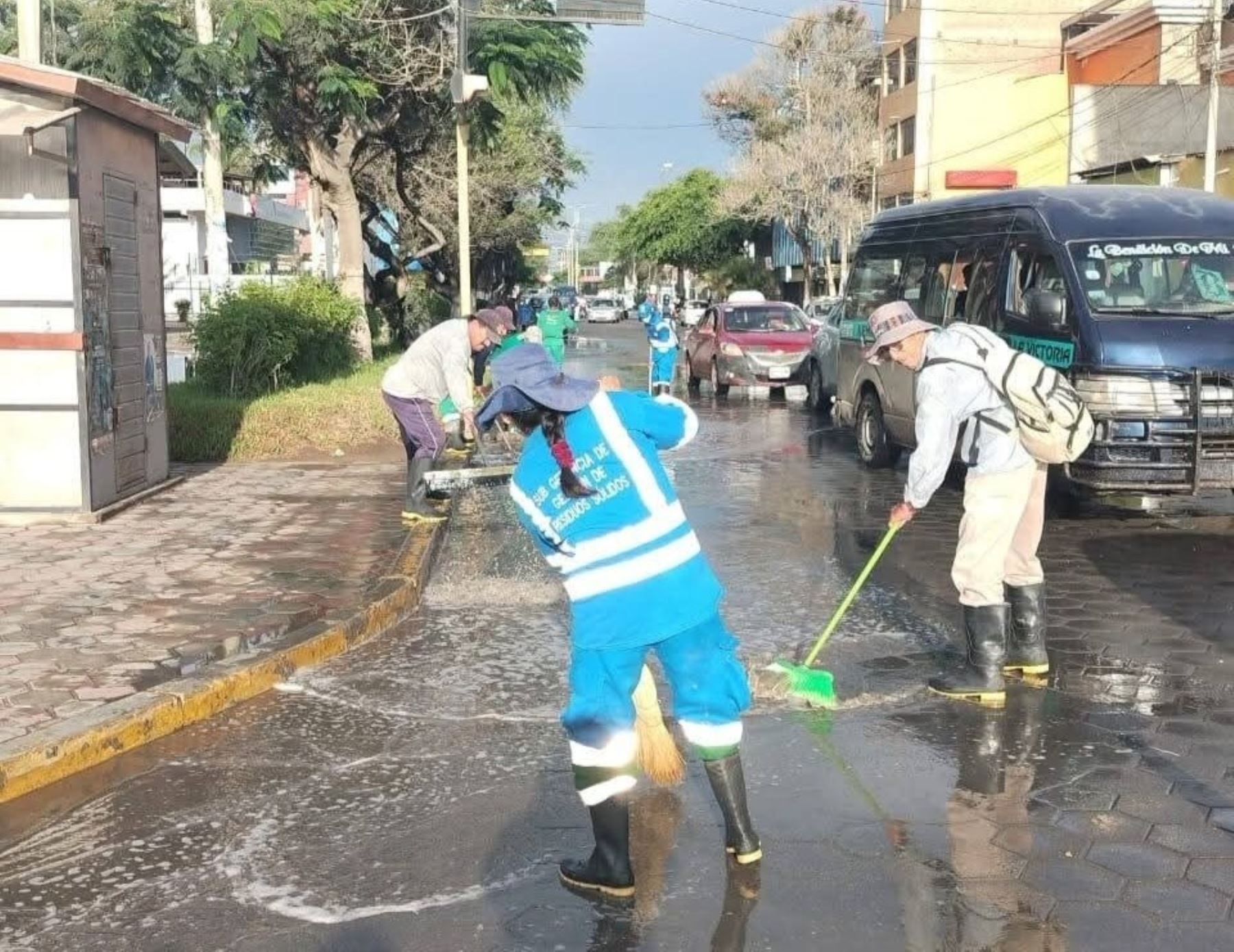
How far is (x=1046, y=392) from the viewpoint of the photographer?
546cm

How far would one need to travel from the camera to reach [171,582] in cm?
755

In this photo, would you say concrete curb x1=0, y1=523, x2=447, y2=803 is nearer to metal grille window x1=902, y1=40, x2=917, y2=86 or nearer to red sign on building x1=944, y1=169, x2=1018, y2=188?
red sign on building x1=944, y1=169, x2=1018, y2=188

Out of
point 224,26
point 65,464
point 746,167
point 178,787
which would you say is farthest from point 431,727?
point 746,167

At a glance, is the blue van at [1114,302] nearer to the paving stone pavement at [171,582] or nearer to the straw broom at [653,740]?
the paving stone pavement at [171,582]

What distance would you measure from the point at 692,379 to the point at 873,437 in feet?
37.7

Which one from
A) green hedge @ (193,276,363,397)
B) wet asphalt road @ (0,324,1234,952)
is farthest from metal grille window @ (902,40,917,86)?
wet asphalt road @ (0,324,1234,952)

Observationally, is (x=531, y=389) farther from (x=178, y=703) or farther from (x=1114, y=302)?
(x=1114, y=302)

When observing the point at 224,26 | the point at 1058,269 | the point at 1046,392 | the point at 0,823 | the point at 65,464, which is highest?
the point at 224,26

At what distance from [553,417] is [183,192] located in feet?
151

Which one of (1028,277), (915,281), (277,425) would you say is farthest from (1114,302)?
(277,425)

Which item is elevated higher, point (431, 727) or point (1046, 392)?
point (1046, 392)

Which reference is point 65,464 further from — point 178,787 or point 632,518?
point 632,518

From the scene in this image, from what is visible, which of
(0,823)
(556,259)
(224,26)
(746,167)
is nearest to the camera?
(0,823)

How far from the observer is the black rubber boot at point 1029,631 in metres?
5.97
